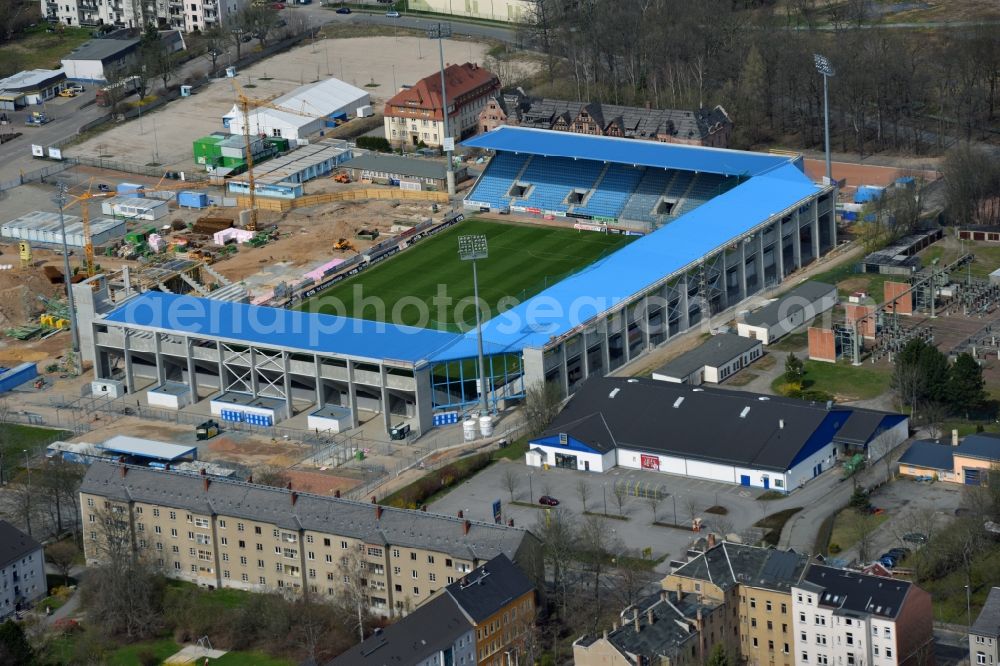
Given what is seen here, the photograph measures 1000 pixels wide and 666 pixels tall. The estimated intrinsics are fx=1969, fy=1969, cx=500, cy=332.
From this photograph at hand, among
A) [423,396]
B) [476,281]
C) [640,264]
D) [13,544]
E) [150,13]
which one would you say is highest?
[150,13]

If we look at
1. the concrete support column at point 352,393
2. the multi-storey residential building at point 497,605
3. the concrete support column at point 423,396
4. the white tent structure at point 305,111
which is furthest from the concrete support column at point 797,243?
the multi-storey residential building at point 497,605

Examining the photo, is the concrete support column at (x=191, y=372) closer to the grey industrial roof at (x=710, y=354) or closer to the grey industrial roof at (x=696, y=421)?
the grey industrial roof at (x=696, y=421)

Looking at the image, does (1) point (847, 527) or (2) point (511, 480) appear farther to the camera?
(2) point (511, 480)

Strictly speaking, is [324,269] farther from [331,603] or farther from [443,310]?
[331,603]

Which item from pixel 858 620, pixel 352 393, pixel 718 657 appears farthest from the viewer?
pixel 352 393

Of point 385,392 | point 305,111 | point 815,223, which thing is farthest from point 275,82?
point 385,392

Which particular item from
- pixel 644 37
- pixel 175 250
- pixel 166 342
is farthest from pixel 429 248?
pixel 644 37

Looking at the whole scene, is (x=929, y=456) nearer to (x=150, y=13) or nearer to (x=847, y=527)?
(x=847, y=527)
